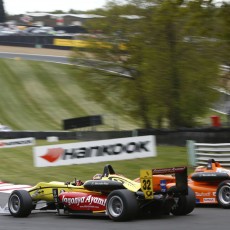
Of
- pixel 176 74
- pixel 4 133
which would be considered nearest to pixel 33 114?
pixel 4 133

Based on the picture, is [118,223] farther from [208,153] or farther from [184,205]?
[208,153]

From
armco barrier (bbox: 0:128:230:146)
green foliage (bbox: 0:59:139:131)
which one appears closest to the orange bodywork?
armco barrier (bbox: 0:128:230:146)

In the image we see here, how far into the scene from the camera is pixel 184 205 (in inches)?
422

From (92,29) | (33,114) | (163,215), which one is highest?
(92,29)

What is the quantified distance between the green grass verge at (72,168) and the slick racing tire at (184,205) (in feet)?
27.3

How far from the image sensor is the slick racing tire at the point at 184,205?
10.7m

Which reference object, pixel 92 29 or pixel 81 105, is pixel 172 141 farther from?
pixel 81 105

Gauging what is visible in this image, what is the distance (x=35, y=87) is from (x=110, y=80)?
20731 mm

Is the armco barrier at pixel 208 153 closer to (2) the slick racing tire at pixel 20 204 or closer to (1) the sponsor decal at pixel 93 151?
(1) the sponsor decal at pixel 93 151

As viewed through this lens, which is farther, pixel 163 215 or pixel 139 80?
pixel 139 80

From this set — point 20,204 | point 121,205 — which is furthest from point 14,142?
point 121,205

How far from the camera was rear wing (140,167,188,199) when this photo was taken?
10.1 metres

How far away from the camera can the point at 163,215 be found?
11.0m

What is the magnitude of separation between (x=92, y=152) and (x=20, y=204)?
29.1ft
